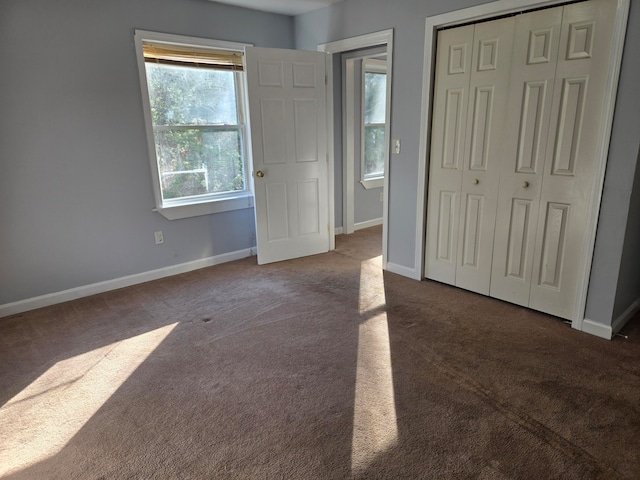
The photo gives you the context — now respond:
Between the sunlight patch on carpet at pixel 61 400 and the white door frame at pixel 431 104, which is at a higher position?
the white door frame at pixel 431 104

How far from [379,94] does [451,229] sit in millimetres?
2632

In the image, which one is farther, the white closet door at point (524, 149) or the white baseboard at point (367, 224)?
the white baseboard at point (367, 224)

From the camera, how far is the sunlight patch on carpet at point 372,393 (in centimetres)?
180

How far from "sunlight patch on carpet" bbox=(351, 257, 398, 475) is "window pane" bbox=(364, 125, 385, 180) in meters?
2.56

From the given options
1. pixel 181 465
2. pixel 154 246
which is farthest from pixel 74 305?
pixel 181 465

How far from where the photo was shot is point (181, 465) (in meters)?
1.73

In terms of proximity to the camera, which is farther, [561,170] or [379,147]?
[379,147]

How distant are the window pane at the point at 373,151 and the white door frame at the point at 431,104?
6.35ft

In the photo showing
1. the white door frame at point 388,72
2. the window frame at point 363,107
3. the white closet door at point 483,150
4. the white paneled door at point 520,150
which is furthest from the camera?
the window frame at point 363,107

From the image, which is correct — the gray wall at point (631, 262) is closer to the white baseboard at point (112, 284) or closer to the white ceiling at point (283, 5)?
the white ceiling at point (283, 5)

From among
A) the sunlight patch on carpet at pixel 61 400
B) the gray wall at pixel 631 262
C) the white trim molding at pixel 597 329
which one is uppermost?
the gray wall at pixel 631 262

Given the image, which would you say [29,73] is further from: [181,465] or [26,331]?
[181,465]

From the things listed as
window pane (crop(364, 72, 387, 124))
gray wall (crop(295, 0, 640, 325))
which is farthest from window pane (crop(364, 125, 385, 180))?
gray wall (crop(295, 0, 640, 325))

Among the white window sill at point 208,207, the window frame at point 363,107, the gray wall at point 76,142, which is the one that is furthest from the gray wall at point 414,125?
the white window sill at point 208,207
